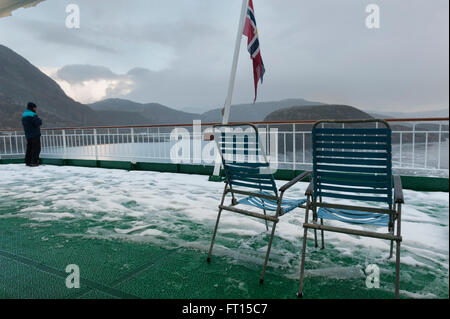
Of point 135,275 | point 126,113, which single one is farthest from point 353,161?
point 126,113

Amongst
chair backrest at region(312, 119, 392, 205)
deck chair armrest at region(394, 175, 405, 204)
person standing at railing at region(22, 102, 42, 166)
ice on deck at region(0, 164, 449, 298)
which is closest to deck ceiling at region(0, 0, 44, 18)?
ice on deck at region(0, 164, 449, 298)

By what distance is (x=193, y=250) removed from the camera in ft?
8.26

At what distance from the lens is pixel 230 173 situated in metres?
2.42

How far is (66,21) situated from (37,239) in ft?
13.5

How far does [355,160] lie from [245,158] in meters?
0.80

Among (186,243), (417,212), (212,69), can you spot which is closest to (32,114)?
(212,69)

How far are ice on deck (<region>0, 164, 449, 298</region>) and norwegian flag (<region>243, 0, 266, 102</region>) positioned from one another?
2882mm

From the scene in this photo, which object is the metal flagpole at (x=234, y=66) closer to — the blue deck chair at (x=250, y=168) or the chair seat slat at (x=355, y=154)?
the blue deck chair at (x=250, y=168)

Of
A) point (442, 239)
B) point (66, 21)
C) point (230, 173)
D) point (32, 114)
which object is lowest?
point (442, 239)

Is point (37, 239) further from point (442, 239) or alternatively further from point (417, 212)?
point (417, 212)

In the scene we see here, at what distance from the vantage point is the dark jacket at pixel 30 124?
322 inches

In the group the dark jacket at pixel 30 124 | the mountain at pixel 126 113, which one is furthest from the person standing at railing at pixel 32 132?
the mountain at pixel 126 113

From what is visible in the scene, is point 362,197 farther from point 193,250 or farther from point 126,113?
point 126,113

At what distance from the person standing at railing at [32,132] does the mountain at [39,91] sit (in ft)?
315
